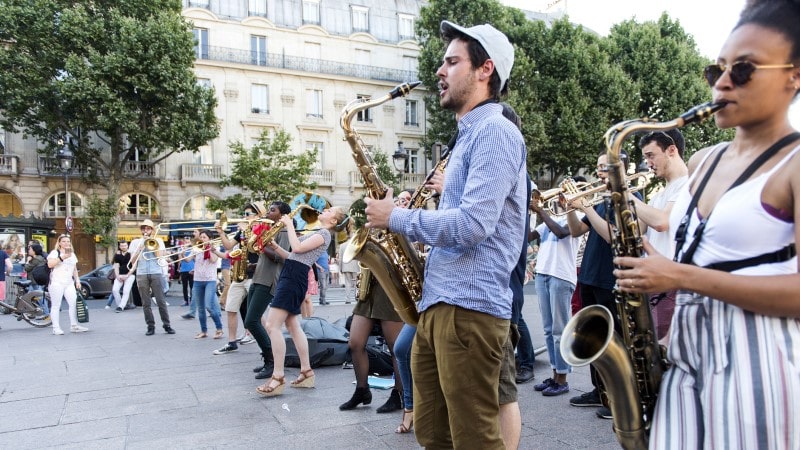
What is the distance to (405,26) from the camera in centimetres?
3962

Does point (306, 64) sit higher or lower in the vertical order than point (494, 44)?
higher

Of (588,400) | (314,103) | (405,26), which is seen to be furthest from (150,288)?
(405,26)

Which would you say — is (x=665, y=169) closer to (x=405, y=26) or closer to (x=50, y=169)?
(x=50, y=169)

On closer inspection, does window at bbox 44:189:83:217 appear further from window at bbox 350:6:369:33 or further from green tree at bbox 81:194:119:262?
window at bbox 350:6:369:33

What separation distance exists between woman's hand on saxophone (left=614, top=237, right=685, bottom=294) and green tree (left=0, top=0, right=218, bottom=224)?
2675 cm

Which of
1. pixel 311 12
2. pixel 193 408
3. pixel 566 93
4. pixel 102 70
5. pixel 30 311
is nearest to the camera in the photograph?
pixel 193 408

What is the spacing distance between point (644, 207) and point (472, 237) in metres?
1.58

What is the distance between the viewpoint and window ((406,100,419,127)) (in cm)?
3800

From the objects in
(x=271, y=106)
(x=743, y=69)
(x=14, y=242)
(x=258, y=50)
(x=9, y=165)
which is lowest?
(x=14, y=242)

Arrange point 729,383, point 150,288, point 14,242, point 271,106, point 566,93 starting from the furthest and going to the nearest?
1. point 271,106
2. point 566,93
3. point 14,242
4. point 150,288
5. point 729,383

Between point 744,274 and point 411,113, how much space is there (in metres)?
37.3

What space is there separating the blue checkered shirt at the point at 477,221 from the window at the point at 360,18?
37.8 metres

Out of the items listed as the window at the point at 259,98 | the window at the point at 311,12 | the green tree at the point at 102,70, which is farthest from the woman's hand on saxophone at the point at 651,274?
the window at the point at 311,12

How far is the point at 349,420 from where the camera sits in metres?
5.00
